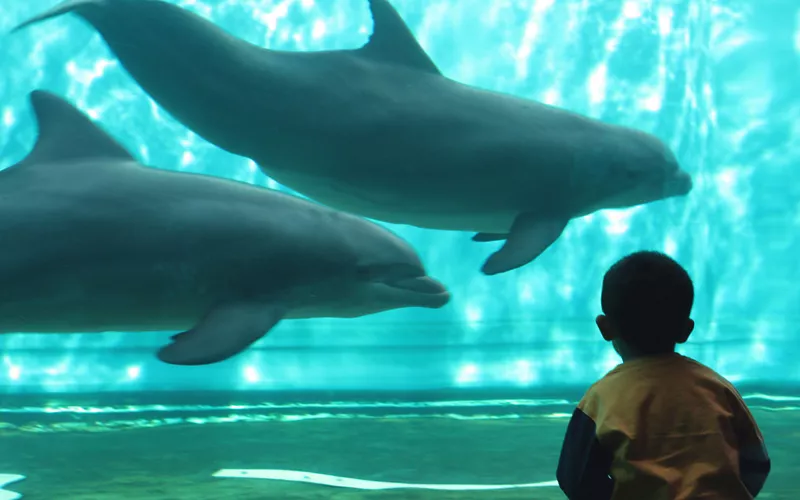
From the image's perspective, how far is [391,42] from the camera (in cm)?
578

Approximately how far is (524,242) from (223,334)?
81.7 inches

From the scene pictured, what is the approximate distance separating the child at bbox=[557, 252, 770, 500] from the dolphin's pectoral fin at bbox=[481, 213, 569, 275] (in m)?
2.56

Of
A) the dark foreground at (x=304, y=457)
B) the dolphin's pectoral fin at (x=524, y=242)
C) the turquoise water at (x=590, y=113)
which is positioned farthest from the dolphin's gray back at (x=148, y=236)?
the turquoise water at (x=590, y=113)

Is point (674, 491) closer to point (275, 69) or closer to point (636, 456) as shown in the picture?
point (636, 456)

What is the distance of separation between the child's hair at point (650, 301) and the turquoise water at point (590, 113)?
992cm

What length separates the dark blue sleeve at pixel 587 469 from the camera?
2.32 meters

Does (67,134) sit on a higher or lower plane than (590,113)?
lower

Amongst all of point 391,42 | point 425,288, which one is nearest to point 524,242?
point 425,288

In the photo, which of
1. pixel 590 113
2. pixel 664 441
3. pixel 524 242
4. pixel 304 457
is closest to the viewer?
pixel 664 441

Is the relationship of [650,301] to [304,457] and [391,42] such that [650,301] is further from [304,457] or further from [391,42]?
[304,457]

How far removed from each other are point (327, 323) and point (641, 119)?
612cm

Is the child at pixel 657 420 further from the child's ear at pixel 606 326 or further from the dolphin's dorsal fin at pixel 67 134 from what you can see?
the dolphin's dorsal fin at pixel 67 134

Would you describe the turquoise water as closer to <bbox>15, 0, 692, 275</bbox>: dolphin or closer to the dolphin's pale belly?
the dolphin's pale belly

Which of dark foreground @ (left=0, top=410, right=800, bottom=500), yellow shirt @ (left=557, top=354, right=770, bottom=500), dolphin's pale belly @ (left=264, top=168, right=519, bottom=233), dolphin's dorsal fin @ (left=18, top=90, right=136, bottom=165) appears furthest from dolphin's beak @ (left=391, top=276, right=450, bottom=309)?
yellow shirt @ (left=557, top=354, right=770, bottom=500)
